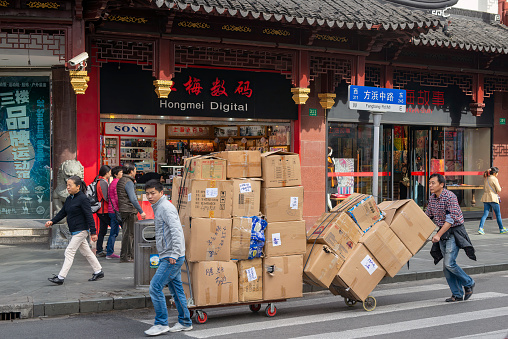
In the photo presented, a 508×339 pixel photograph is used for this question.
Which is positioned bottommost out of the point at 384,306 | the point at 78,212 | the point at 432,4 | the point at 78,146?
the point at 384,306

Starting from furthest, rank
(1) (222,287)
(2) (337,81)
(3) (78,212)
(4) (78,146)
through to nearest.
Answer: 1. (2) (337,81)
2. (4) (78,146)
3. (3) (78,212)
4. (1) (222,287)

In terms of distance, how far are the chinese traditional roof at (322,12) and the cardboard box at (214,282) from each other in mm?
5784

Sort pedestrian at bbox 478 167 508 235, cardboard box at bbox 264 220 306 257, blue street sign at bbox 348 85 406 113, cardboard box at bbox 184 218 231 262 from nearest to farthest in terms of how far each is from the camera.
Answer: cardboard box at bbox 184 218 231 262 < cardboard box at bbox 264 220 306 257 < blue street sign at bbox 348 85 406 113 < pedestrian at bbox 478 167 508 235

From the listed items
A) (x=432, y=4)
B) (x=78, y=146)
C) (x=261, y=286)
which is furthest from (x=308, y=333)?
(x=432, y=4)

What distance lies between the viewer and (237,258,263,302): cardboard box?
778 centimetres

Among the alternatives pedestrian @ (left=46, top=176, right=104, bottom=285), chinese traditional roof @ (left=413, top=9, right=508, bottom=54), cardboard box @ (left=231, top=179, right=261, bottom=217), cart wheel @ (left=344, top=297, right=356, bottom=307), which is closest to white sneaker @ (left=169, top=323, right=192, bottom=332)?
cardboard box @ (left=231, top=179, right=261, bottom=217)

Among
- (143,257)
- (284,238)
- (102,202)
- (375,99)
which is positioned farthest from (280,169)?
(102,202)

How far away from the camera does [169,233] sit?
7.13 m

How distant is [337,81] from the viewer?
15656mm

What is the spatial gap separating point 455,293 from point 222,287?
341cm

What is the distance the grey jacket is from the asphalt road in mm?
900

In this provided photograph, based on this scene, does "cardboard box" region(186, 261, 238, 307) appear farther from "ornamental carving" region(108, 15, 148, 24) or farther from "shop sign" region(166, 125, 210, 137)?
"shop sign" region(166, 125, 210, 137)

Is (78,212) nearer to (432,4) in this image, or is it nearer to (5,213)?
(5,213)

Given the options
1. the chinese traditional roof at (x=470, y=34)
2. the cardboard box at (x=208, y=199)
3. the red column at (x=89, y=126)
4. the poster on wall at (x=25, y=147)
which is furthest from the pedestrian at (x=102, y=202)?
the chinese traditional roof at (x=470, y=34)
